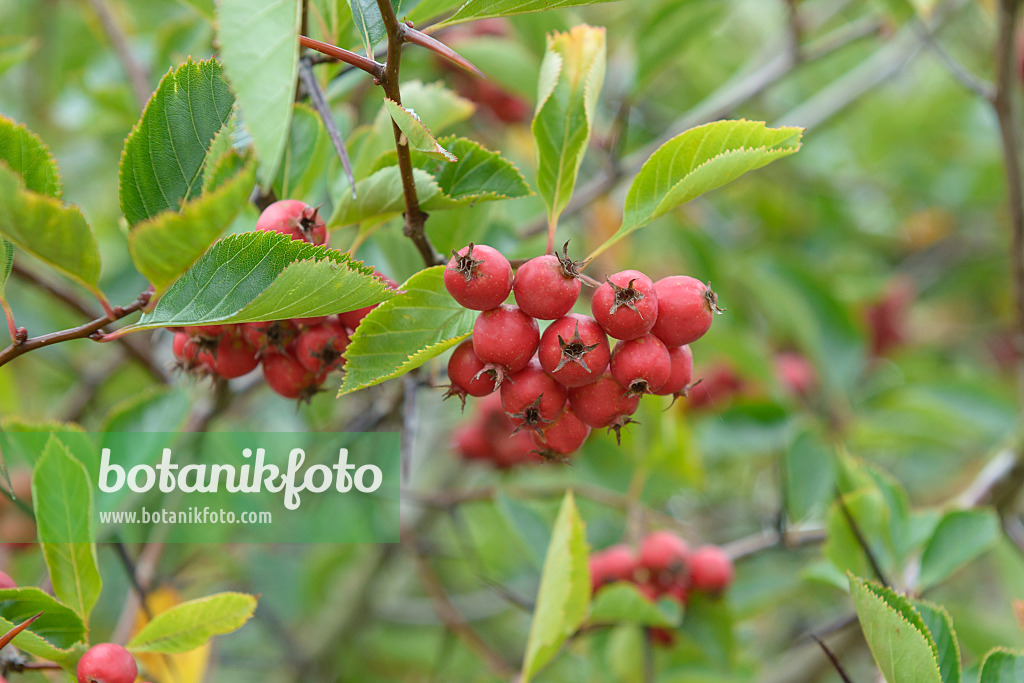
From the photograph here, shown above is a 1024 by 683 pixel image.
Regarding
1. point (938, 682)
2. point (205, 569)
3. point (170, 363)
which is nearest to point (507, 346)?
point (170, 363)

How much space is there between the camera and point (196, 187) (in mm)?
930

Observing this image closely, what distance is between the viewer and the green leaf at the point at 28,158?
85 centimetres

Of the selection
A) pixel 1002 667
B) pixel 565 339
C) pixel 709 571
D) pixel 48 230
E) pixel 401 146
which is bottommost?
pixel 1002 667

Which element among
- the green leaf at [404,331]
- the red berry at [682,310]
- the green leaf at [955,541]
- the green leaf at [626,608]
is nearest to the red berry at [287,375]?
the green leaf at [404,331]

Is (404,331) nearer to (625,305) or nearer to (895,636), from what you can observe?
(625,305)

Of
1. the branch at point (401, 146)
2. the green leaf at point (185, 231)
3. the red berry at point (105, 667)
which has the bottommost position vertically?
the red berry at point (105, 667)

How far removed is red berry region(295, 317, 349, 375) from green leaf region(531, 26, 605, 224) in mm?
344

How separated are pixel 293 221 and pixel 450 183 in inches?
8.6

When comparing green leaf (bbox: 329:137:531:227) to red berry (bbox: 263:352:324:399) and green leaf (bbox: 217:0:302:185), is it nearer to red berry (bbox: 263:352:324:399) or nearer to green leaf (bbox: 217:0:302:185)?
red berry (bbox: 263:352:324:399)

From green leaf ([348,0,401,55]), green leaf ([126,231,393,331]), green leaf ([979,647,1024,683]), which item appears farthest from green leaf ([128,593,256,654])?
green leaf ([979,647,1024,683])

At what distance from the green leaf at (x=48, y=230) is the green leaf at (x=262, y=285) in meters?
0.10

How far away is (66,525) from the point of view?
107 cm

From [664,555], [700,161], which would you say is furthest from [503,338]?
[664,555]

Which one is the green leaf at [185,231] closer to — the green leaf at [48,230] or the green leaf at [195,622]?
the green leaf at [48,230]
